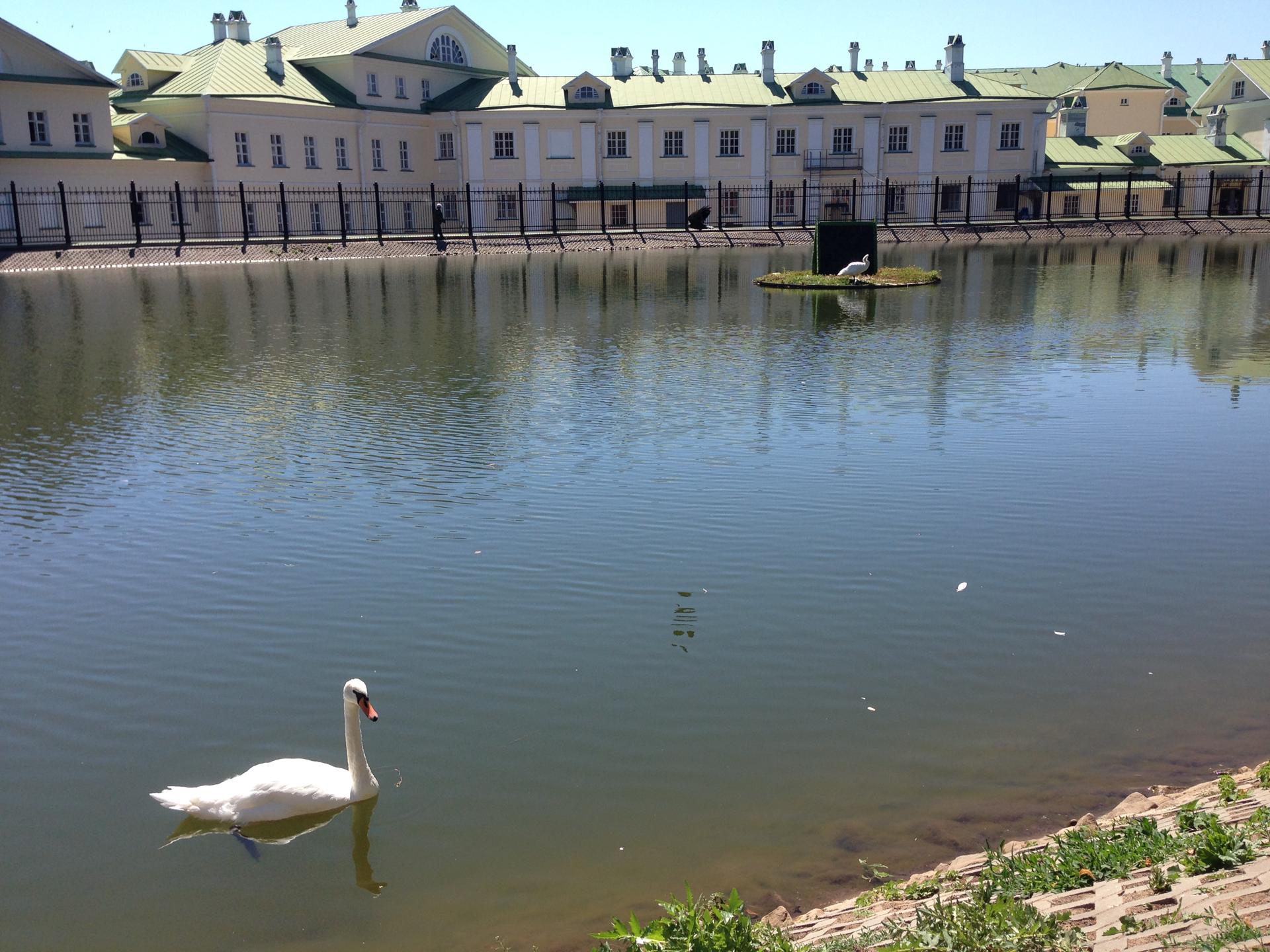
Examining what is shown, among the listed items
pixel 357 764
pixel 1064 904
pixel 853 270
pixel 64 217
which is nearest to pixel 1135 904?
pixel 1064 904

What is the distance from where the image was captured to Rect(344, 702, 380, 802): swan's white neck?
6004 millimetres

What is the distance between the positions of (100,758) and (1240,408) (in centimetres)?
1399

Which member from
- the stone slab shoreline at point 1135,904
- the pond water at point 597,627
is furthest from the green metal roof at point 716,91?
the stone slab shoreline at point 1135,904

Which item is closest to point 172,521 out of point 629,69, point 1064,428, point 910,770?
point 910,770

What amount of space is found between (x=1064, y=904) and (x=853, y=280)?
28.1 m

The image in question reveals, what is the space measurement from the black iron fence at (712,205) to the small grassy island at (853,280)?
2456cm

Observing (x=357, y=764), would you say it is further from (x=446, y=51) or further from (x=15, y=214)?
(x=446, y=51)

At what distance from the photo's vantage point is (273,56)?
5972cm

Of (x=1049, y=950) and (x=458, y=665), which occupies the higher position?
(x=1049, y=950)

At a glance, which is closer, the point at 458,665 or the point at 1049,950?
the point at 1049,950

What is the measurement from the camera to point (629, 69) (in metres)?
66.8

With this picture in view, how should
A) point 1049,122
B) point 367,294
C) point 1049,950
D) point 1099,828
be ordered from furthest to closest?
point 1049,122 → point 367,294 → point 1099,828 → point 1049,950

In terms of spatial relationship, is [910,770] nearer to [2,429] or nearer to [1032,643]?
[1032,643]

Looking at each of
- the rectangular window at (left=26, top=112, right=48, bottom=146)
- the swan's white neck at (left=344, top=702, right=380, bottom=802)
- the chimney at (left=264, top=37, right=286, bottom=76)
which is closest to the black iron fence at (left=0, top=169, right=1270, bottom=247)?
the rectangular window at (left=26, top=112, right=48, bottom=146)
